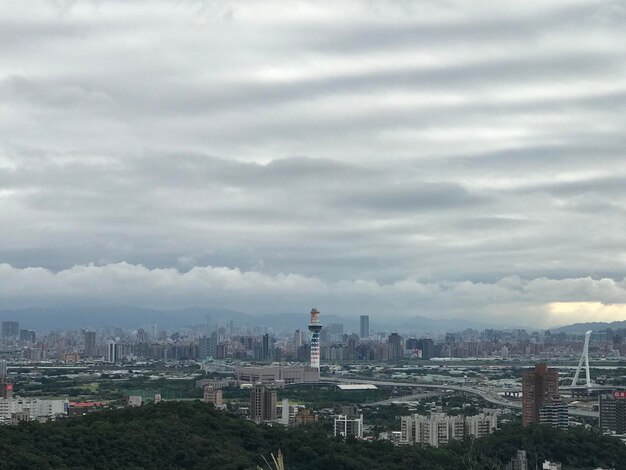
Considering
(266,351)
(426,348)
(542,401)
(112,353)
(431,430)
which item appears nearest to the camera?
(431,430)

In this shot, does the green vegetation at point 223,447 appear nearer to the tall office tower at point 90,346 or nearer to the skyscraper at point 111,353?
the skyscraper at point 111,353

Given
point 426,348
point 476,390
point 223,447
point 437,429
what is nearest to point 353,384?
point 476,390

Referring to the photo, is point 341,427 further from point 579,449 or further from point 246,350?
point 246,350

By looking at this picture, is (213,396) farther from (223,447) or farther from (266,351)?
(266,351)

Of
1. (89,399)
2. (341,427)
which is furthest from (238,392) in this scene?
(341,427)

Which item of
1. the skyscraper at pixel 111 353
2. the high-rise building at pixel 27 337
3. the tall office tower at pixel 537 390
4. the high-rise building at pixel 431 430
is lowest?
the high-rise building at pixel 431 430

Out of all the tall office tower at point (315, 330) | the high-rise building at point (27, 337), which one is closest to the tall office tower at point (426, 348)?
the tall office tower at point (315, 330)
